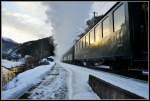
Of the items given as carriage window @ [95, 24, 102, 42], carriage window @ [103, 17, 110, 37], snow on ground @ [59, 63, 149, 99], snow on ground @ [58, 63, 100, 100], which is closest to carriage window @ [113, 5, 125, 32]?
carriage window @ [103, 17, 110, 37]

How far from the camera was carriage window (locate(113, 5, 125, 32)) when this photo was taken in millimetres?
12327

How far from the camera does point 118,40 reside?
1298cm

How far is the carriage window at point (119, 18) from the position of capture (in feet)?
40.4

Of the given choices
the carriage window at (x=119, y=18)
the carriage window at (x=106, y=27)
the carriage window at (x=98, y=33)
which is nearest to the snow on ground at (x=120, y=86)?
the carriage window at (x=119, y=18)

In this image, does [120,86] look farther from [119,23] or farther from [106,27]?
[106,27]

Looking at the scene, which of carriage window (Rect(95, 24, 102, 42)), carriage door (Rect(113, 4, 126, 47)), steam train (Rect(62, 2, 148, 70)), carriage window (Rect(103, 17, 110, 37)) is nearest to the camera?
steam train (Rect(62, 2, 148, 70))

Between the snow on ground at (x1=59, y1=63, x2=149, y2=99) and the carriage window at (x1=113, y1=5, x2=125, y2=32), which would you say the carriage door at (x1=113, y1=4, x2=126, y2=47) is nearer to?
the carriage window at (x1=113, y1=5, x2=125, y2=32)

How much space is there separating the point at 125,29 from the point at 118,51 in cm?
140

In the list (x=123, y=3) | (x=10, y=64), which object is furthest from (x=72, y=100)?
(x=10, y=64)

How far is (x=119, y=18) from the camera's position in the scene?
12852 millimetres

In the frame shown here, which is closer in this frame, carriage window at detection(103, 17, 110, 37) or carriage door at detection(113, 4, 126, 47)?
carriage door at detection(113, 4, 126, 47)

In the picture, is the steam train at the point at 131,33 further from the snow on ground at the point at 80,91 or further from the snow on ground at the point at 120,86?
the snow on ground at the point at 80,91

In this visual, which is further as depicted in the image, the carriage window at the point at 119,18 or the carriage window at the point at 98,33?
the carriage window at the point at 98,33

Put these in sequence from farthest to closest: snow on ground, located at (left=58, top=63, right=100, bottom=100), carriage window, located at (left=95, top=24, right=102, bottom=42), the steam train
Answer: carriage window, located at (left=95, top=24, right=102, bottom=42) < the steam train < snow on ground, located at (left=58, top=63, right=100, bottom=100)
